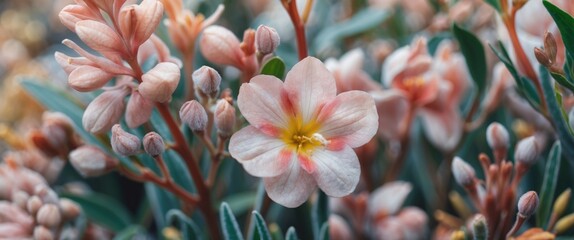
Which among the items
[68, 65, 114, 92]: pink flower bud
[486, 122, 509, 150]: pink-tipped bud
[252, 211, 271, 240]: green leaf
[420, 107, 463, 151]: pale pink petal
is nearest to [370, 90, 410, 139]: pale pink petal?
[420, 107, 463, 151]: pale pink petal

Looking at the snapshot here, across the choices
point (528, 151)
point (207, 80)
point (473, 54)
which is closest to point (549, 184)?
point (528, 151)

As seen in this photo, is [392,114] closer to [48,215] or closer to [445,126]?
[445,126]

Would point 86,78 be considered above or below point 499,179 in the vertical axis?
above

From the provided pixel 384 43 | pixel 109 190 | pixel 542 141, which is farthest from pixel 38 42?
pixel 542 141

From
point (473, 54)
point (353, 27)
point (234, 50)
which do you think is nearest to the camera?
point (234, 50)

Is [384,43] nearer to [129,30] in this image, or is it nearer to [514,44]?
[514,44]

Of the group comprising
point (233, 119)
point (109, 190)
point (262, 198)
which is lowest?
point (109, 190)

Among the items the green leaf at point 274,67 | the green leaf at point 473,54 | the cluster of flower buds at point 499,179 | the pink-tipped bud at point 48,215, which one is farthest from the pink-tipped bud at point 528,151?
the pink-tipped bud at point 48,215

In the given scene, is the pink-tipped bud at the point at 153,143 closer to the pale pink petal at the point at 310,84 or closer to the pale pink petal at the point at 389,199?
the pale pink petal at the point at 310,84
